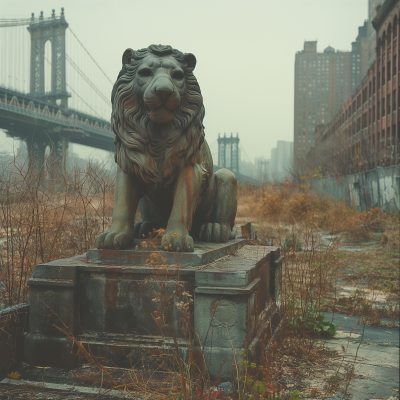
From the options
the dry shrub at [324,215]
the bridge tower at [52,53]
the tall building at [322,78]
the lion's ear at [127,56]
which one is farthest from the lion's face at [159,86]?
the tall building at [322,78]

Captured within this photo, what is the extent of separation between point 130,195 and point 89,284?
2.18ft

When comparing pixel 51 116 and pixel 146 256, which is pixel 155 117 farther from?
pixel 51 116

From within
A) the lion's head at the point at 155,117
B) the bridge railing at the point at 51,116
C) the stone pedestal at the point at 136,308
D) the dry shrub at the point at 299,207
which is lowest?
the stone pedestal at the point at 136,308

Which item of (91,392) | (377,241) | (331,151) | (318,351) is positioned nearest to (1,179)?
(91,392)

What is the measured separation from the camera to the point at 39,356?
2.67m

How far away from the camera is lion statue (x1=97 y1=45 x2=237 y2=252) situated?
106 inches

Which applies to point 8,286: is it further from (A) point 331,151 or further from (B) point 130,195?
(A) point 331,151

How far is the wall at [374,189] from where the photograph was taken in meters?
13.8

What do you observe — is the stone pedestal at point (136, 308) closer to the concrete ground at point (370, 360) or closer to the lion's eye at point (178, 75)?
the concrete ground at point (370, 360)

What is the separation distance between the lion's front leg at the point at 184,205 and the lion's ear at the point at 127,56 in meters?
0.85

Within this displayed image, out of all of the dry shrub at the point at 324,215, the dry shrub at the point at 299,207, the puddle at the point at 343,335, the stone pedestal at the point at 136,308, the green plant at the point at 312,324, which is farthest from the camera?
the dry shrub at the point at 299,207

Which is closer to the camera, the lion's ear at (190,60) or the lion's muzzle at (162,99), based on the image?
the lion's muzzle at (162,99)

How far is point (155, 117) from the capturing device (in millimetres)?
2668

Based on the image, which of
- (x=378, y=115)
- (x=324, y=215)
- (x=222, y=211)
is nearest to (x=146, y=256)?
(x=222, y=211)
